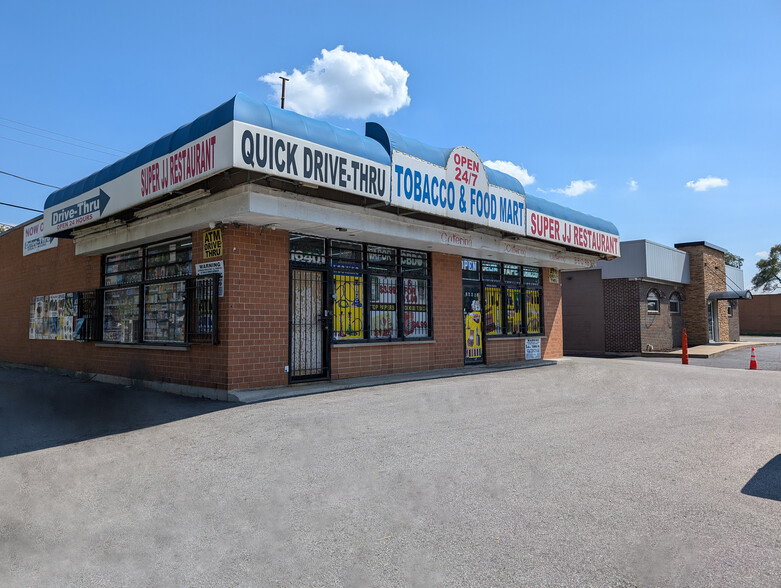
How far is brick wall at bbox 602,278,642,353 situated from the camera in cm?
2370

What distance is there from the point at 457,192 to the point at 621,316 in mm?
15670

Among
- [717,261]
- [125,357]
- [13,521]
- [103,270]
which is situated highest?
[717,261]

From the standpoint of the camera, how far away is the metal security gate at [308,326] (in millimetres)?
10953

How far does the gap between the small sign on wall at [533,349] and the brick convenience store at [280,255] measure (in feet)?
2.39

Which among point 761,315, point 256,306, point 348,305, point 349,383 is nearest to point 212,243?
point 256,306

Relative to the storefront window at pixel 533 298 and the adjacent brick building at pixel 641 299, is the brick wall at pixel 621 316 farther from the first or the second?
the storefront window at pixel 533 298

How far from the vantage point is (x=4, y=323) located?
1927 centimetres

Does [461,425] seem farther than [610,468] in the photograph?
Yes

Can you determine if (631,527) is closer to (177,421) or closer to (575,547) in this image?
(575,547)

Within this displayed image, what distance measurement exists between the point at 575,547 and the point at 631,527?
64 cm

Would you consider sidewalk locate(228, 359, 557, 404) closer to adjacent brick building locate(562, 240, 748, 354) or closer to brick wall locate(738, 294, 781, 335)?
adjacent brick building locate(562, 240, 748, 354)

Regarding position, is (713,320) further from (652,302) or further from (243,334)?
(243,334)

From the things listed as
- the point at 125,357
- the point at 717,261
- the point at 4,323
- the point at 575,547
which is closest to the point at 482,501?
the point at 575,547

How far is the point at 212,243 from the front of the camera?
33.7 ft
